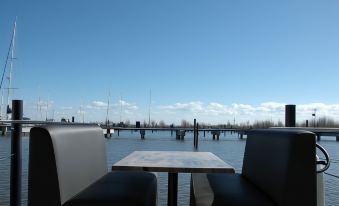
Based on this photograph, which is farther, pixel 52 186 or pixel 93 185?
pixel 93 185

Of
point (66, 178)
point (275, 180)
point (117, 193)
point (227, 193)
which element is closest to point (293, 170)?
point (275, 180)

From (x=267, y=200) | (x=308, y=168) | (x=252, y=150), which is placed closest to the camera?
(x=308, y=168)

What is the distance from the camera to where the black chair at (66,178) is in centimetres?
206

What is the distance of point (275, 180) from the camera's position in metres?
2.22

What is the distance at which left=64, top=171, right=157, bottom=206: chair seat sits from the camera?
2119mm

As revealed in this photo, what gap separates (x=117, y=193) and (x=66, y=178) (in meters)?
0.32

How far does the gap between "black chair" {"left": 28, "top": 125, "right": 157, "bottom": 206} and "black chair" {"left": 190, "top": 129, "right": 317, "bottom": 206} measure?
452 mm

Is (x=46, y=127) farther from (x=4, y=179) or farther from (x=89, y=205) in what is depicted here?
(x=4, y=179)

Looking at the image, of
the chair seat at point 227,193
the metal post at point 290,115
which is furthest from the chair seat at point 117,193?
the metal post at point 290,115

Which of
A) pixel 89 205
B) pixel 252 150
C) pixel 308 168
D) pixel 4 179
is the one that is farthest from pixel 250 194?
pixel 4 179

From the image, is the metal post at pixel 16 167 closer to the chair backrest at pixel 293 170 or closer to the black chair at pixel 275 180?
the black chair at pixel 275 180

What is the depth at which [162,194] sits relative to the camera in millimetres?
7457

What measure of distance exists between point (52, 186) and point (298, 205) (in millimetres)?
1343

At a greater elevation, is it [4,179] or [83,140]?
[83,140]
